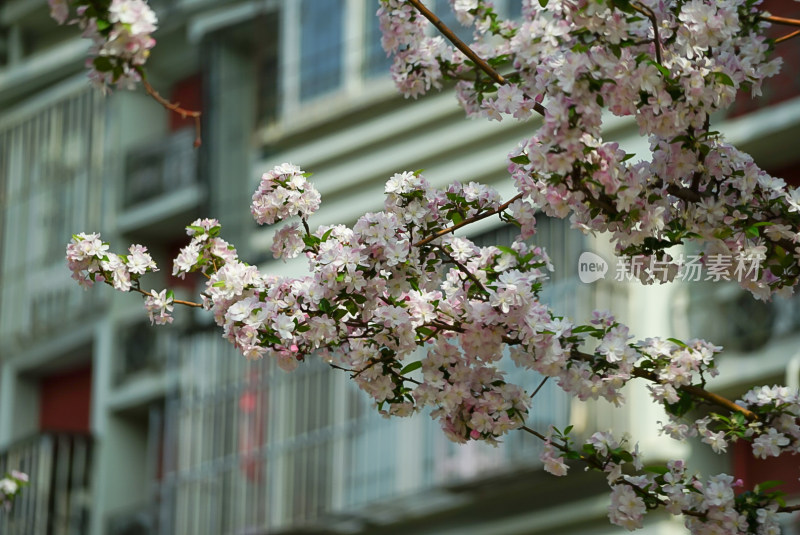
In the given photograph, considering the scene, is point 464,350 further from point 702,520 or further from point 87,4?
point 87,4

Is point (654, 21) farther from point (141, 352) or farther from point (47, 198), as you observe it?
point (47, 198)

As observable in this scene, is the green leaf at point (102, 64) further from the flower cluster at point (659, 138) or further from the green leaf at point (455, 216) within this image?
the green leaf at point (455, 216)

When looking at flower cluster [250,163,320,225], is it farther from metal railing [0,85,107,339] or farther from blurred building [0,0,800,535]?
metal railing [0,85,107,339]

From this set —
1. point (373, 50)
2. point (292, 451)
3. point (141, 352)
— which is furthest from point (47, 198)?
point (292, 451)

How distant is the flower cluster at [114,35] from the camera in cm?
491

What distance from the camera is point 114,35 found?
4.95 meters

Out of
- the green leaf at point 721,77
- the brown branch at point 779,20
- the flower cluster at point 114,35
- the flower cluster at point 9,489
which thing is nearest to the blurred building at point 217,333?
the flower cluster at point 9,489

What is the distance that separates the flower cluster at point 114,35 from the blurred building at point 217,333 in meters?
8.47

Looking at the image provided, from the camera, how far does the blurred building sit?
44.6 ft

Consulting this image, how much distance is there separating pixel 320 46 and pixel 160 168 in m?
3.17

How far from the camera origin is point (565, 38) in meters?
6.66

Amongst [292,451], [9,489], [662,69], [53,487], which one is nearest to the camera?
[662,69]

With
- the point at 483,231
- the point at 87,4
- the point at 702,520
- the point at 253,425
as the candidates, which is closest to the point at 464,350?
the point at 702,520

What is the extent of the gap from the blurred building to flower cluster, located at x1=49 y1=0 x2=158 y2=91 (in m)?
8.47
